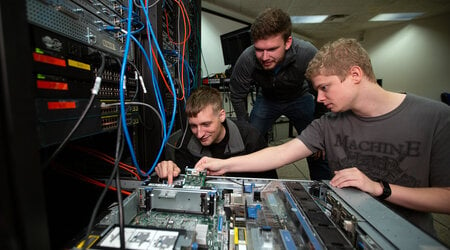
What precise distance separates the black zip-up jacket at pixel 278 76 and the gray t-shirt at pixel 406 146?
76cm

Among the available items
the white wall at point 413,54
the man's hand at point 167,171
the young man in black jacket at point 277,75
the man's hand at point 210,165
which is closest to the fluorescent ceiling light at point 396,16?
the white wall at point 413,54

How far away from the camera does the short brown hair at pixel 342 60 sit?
35.4 inches

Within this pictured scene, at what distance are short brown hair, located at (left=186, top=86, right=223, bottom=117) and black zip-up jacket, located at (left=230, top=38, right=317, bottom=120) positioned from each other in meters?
0.63

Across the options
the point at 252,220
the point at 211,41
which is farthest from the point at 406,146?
the point at 211,41

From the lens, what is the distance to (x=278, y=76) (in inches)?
66.4

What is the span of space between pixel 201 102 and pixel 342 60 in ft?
2.29

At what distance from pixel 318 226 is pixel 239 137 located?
2.94 ft

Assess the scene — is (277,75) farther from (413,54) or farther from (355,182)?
(413,54)

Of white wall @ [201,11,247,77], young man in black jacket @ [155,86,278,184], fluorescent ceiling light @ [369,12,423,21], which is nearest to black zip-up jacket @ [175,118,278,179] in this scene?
young man in black jacket @ [155,86,278,184]

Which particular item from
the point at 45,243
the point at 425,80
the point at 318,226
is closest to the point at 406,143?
the point at 318,226

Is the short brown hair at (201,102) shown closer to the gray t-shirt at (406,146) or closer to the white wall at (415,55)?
the gray t-shirt at (406,146)

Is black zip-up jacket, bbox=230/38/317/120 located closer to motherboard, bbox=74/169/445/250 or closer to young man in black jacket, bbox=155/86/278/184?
young man in black jacket, bbox=155/86/278/184

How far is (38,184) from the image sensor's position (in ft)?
0.89

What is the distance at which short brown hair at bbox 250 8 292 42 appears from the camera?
53.4 inches
